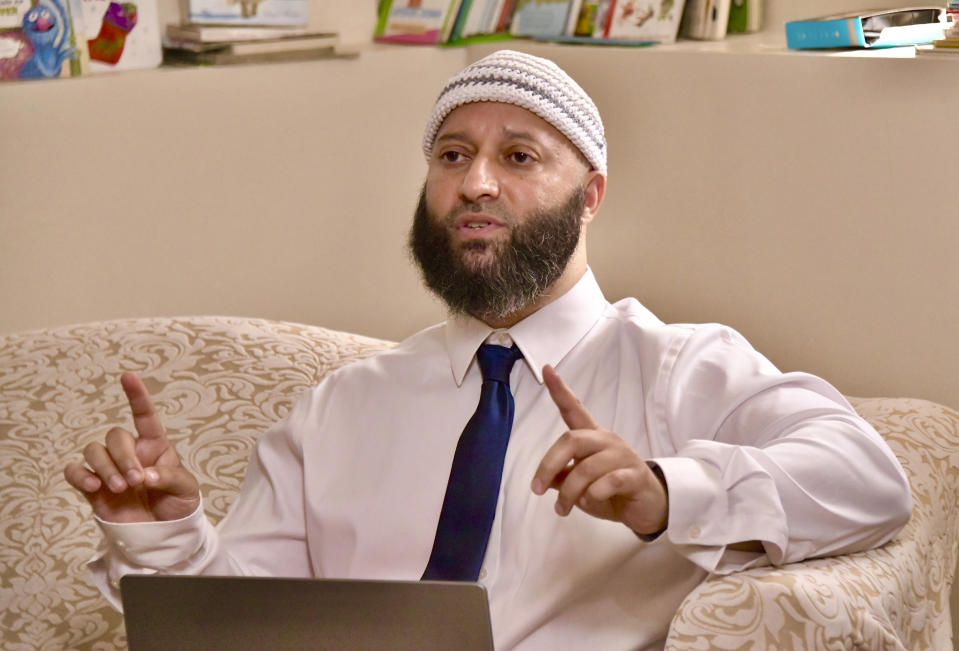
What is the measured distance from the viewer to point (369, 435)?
1.79 metres

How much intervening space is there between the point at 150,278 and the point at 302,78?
2.09ft

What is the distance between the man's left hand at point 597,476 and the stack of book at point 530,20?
1.73 m

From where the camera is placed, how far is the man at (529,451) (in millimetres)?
1354

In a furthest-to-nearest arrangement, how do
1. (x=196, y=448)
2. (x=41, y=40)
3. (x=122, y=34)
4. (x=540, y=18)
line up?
(x=540, y=18), (x=122, y=34), (x=41, y=40), (x=196, y=448)

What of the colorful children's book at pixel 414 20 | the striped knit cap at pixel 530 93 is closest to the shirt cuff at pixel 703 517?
the striped knit cap at pixel 530 93

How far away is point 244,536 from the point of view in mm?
1760

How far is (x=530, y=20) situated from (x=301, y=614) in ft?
7.09

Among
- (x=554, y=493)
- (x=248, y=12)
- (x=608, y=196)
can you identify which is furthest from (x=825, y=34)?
(x=248, y=12)

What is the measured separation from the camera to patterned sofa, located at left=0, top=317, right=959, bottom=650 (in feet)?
4.76

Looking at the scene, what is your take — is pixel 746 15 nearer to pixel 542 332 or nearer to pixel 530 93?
pixel 530 93

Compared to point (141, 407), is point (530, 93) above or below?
above

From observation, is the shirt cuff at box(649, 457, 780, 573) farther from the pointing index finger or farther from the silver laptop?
the pointing index finger

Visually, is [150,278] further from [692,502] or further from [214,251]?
[692,502]

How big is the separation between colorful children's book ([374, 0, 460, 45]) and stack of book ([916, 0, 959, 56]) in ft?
4.51
